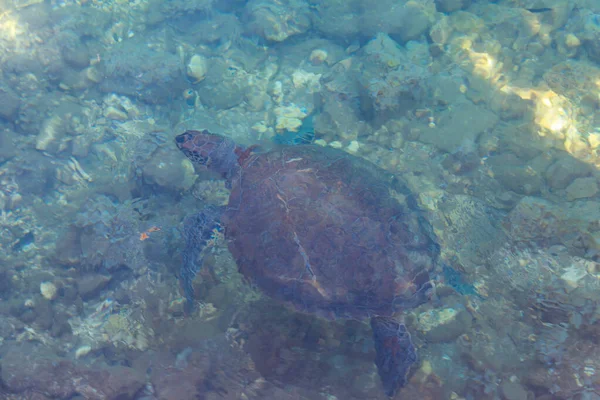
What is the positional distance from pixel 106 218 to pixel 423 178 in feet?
13.5

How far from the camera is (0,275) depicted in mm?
4078

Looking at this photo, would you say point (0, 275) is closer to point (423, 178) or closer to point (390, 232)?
point (390, 232)

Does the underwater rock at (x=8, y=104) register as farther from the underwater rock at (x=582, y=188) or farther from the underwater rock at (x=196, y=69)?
the underwater rock at (x=582, y=188)

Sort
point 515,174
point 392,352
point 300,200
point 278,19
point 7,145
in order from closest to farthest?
1. point 392,352
2. point 300,200
3. point 515,174
4. point 7,145
5. point 278,19

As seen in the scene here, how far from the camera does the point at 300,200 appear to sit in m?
3.32

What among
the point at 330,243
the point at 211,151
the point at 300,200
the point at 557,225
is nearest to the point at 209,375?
the point at 330,243

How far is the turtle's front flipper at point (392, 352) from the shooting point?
283cm

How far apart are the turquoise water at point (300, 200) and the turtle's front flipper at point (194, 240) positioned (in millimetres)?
25

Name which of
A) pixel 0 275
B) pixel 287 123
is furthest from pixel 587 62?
pixel 0 275

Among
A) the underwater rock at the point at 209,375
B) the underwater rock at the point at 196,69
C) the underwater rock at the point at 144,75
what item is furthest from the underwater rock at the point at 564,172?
the underwater rock at the point at 144,75

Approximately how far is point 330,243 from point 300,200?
494mm

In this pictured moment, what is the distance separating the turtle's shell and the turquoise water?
0.06ft

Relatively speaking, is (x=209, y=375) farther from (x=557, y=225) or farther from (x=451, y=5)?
(x=451, y=5)

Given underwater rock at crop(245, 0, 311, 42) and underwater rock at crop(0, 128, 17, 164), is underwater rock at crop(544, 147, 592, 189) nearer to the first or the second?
underwater rock at crop(245, 0, 311, 42)
